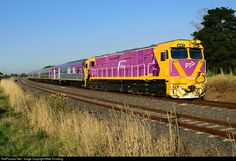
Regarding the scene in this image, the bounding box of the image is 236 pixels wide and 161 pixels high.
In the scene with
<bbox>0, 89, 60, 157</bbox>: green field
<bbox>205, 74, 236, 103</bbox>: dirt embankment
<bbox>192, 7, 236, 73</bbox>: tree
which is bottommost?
<bbox>0, 89, 60, 157</bbox>: green field

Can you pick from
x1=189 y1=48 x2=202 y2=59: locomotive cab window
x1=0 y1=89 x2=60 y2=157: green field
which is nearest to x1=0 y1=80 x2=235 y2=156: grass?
x1=0 y1=89 x2=60 y2=157: green field

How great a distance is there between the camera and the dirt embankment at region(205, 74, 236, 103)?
21.4 metres

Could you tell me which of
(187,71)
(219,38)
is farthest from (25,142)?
(219,38)

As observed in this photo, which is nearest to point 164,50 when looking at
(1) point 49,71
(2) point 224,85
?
(2) point 224,85

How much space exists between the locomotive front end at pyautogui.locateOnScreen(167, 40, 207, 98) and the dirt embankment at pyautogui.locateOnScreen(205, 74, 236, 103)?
2889 mm

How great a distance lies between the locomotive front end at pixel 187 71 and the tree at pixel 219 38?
18.8 meters

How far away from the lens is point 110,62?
95.8 feet

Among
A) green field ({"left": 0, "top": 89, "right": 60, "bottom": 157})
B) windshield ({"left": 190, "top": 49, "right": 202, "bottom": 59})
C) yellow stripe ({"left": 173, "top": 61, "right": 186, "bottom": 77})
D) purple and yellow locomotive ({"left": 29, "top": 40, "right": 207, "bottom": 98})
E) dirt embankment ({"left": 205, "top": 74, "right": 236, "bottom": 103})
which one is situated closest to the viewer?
green field ({"left": 0, "top": 89, "right": 60, "bottom": 157})

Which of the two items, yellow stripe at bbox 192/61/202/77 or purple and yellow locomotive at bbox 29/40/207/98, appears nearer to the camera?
purple and yellow locomotive at bbox 29/40/207/98

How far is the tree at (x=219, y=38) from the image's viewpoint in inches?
1508

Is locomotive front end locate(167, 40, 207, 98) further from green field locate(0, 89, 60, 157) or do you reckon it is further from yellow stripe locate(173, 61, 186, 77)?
green field locate(0, 89, 60, 157)

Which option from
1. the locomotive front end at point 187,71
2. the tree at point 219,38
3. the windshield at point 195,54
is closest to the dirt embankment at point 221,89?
the locomotive front end at point 187,71

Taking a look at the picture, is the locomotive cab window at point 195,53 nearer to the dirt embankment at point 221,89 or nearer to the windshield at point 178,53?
the windshield at point 178,53

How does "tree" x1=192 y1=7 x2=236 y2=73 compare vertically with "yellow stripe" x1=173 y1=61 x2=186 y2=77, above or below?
above
